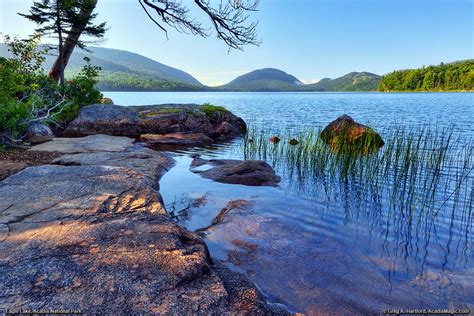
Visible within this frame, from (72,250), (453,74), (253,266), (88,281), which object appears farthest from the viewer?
(453,74)

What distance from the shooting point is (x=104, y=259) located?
2404 millimetres

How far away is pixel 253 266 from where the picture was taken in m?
3.33

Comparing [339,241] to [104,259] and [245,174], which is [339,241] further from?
[245,174]

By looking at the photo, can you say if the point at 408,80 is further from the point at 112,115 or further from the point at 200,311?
the point at 200,311

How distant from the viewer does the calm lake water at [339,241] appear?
2895 mm

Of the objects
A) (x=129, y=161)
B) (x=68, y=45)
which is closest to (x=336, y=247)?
(x=129, y=161)

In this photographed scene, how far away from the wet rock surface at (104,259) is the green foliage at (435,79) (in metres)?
118

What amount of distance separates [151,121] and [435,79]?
12185 cm

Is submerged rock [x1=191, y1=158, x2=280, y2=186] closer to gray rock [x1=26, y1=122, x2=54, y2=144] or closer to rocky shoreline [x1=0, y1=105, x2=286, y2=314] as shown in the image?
rocky shoreline [x1=0, y1=105, x2=286, y2=314]

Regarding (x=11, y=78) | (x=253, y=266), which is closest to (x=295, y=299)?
(x=253, y=266)

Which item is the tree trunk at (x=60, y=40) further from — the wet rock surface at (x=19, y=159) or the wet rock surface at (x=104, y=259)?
the wet rock surface at (x=104, y=259)

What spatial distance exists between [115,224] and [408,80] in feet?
426

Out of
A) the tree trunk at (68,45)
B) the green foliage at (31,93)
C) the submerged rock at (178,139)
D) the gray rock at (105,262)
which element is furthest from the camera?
the tree trunk at (68,45)

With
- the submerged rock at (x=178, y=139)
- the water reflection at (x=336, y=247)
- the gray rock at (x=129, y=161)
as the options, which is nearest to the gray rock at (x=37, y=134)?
the gray rock at (x=129, y=161)
